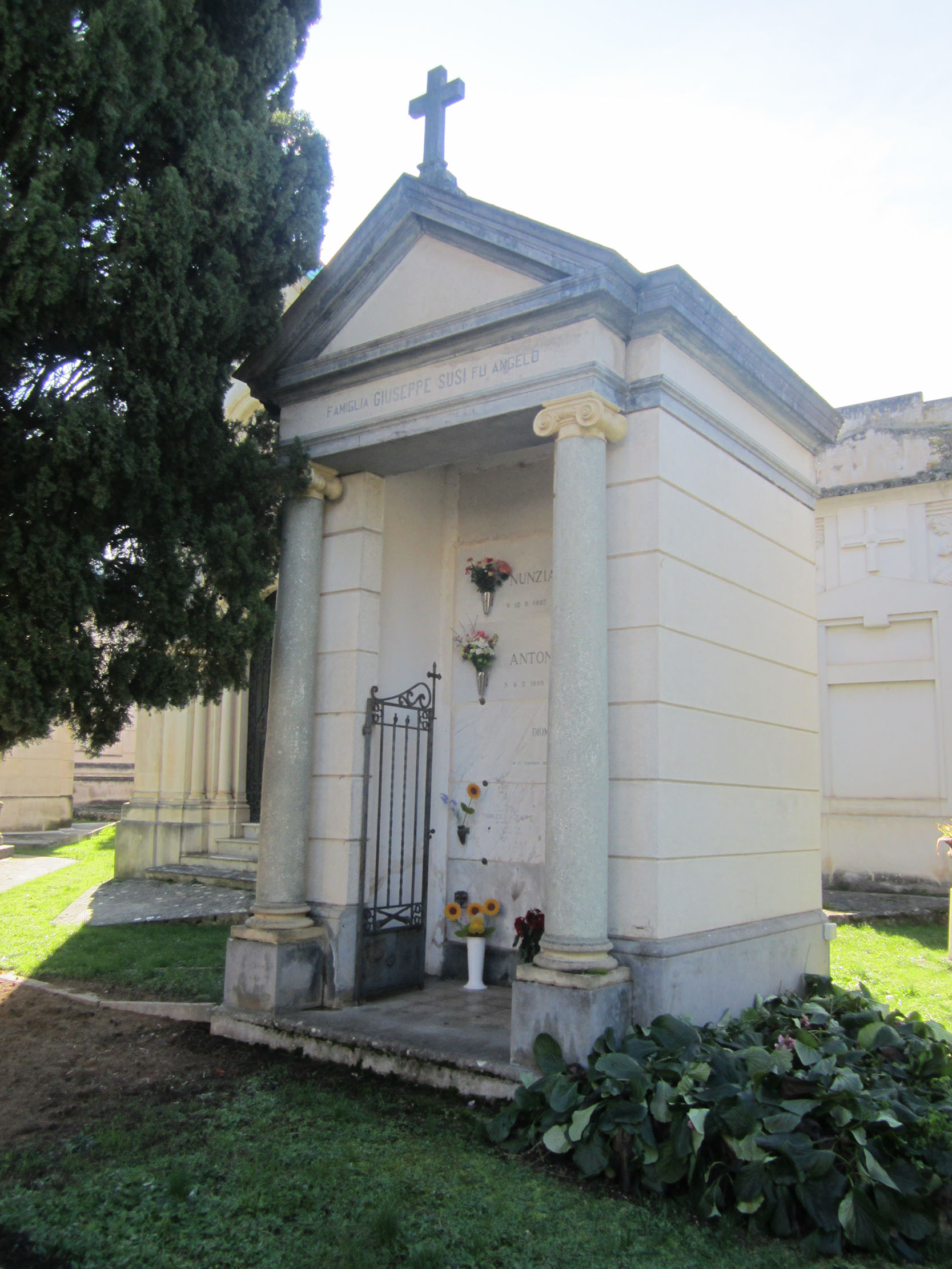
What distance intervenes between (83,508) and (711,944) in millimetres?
3962

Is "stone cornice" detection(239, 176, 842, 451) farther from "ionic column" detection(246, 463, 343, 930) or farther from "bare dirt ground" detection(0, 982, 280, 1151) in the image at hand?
"bare dirt ground" detection(0, 982, 280, 1151)

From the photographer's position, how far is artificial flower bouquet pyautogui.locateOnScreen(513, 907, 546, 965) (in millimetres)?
5656

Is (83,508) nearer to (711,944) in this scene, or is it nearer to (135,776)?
(711,944)

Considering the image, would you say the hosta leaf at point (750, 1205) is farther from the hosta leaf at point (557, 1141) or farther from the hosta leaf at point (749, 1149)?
the hosta leaf at point (557, 1141)

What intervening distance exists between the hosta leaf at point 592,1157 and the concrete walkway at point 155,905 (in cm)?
508

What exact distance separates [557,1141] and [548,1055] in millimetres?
447

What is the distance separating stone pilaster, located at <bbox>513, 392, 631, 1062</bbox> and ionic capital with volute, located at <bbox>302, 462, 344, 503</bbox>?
1743 mm

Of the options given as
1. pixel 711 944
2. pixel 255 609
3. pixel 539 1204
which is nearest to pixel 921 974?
pixel 711 944

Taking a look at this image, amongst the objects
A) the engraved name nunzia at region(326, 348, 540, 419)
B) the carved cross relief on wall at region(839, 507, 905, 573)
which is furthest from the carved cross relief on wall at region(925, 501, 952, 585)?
the engraved name nunzia at region(326, 348, 540, 419)

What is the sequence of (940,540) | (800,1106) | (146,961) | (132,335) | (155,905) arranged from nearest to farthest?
(800,1106) < (132,335) < (146,961) < (155,905) < (940,540)

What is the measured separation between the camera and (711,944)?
506 cm

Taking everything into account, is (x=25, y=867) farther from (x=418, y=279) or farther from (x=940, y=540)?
(x=940, y=540)

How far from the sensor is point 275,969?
5.60 meters

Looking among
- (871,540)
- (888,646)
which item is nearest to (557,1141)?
(888,646)
